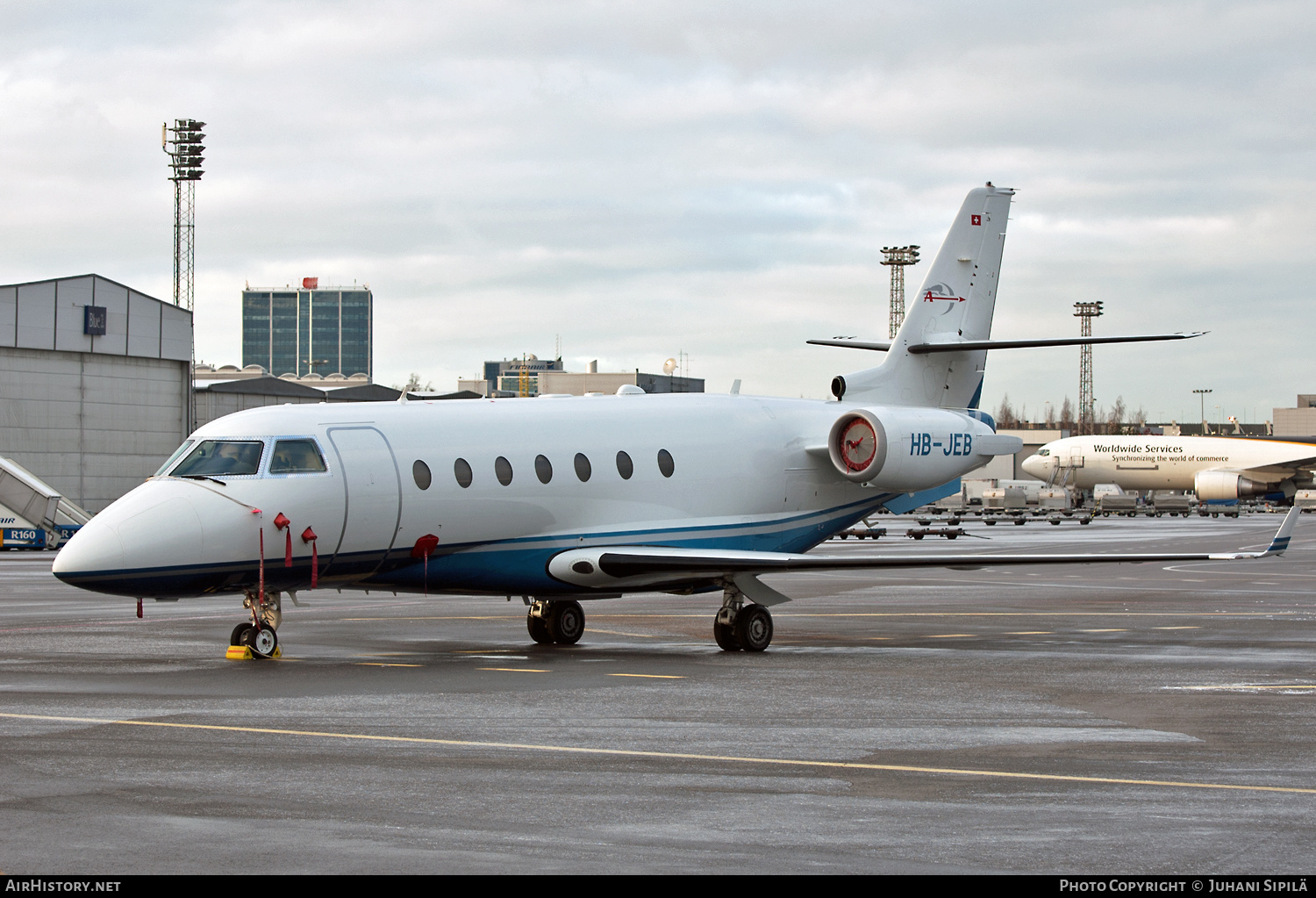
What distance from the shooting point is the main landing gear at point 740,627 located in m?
20.6

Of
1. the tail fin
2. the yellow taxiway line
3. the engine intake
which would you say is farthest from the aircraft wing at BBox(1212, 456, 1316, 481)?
the yellow taxiway line

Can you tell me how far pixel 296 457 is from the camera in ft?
60.3

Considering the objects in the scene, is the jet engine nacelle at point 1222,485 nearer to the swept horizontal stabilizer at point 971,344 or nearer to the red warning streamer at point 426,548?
the swept horizontal stabilizer at point 971,344

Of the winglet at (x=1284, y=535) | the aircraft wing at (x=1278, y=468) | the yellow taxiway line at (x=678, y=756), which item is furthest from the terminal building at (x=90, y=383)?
the aircraft wing at (x=1278, y=468)

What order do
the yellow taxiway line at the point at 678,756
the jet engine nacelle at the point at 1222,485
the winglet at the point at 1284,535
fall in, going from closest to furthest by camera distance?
the yellow taxiway line at the point at 678,756 → the winglet at the point at 1284,535 → the jet engine nacelle at the point at 1222,485

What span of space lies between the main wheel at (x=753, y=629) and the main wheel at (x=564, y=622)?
279cm

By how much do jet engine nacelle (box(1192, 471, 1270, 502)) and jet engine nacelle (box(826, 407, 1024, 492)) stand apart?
251 ft

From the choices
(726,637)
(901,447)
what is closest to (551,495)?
(726,637)

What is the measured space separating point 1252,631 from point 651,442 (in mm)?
10424

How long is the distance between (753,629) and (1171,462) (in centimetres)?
8760

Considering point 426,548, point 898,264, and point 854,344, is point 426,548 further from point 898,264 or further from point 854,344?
point 898,264

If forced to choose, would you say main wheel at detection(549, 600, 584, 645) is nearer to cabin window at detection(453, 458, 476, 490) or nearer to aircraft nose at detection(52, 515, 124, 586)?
cabin window at detection(453, 458, 476, 490)

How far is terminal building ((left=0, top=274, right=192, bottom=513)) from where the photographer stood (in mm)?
61719
